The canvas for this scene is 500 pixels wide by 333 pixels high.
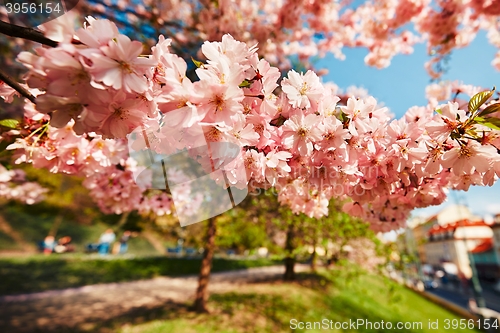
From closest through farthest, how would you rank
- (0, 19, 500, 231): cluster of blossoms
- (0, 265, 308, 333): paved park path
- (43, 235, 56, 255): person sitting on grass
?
(0, 19, 500, 231): cluster of blossoms < (0, 265, 308, 333): paved park path < (43, 235, 56, 255): person sitting on grass

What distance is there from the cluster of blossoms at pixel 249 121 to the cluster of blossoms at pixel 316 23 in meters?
2.66

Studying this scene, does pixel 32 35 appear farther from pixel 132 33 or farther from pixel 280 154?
pixel 132 33

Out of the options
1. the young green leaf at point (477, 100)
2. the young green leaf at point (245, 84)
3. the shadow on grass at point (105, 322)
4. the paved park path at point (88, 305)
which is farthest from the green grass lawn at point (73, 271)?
the young green leaf at point (477, 100)

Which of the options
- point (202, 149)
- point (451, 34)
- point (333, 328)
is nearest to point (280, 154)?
point (202, 149)

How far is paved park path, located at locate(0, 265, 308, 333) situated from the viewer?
16.8 ft

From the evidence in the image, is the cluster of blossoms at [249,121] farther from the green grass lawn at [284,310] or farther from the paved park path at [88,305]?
the paved park path at [88,305]

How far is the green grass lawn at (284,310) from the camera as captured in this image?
5293mm

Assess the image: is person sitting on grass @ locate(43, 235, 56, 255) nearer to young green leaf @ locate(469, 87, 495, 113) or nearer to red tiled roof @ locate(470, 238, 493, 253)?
young green leaf @ locate(469, 87, 495, 113)

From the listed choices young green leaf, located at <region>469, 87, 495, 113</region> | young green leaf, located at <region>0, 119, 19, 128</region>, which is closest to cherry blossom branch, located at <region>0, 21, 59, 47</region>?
young green leaf, located at <region>0, 119, 19, 128</region>

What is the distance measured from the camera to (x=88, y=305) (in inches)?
256

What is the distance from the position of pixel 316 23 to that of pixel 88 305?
27.8 feet

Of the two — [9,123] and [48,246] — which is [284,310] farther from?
[48,246]

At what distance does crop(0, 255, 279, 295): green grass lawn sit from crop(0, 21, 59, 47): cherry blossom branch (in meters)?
8.97

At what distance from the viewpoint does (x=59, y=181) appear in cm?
1558
